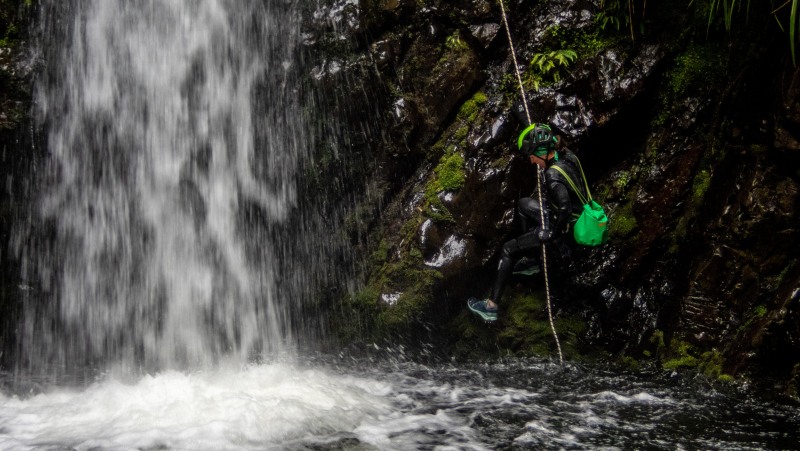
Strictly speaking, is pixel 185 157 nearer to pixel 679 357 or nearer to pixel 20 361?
pixel 20 361

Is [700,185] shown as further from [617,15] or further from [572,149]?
[617,15]

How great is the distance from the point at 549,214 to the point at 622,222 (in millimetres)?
1101

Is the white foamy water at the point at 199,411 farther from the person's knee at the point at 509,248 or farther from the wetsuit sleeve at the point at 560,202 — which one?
the wetsuit sleeve at the point at 560,202

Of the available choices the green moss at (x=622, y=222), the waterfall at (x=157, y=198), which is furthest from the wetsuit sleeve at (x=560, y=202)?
the waterfall at (x=157, y=198)

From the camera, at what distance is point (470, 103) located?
7.24 meters

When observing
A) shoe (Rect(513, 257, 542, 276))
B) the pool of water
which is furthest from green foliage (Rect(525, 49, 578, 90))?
the pool of water

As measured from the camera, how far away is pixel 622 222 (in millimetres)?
6676

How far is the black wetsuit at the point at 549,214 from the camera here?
6074 mm

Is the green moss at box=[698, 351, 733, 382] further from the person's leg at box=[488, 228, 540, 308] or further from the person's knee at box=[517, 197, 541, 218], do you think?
the person's knee at box=[517, 197, 541, 218]

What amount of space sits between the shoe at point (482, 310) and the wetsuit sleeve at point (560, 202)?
4.43 ft

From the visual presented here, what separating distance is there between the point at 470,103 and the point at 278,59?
9.88 ft

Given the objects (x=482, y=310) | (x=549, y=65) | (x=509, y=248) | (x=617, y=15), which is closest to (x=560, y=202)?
(x=509, y=248)

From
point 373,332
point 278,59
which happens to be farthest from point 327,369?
point 278,59

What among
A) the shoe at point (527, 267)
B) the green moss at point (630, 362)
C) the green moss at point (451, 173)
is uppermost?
the green moss at point (451, 173)
